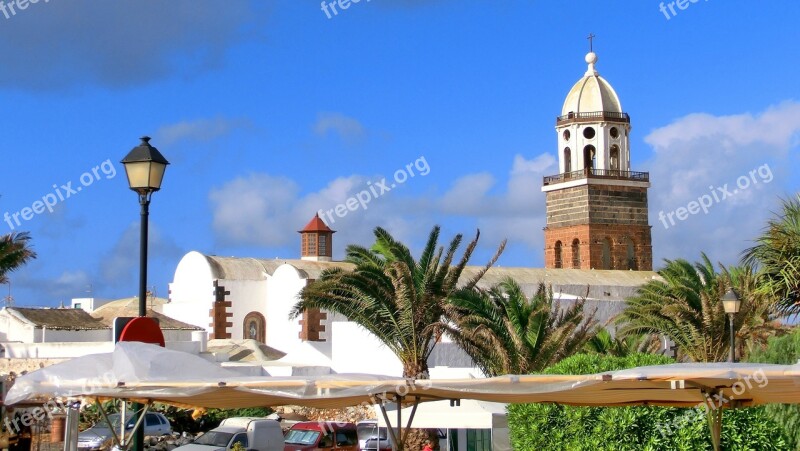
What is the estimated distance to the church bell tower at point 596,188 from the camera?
192 feet

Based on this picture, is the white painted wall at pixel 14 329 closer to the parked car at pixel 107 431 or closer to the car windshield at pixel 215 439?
the parked car at pixel 107 431

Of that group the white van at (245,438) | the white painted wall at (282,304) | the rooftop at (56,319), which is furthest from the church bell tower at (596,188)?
the white van at (245,438)

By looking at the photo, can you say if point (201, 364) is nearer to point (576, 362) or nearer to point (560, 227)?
point (576, 362)

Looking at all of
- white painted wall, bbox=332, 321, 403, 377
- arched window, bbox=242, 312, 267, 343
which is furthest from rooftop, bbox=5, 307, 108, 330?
white painted wall, bbox=332, 321, 403, 377

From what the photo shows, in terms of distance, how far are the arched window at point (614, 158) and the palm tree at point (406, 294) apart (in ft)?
115

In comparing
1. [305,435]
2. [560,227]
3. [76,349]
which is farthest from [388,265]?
[560,227]

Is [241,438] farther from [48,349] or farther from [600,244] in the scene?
[600,244]

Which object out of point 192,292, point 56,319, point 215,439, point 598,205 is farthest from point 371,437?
point 598,205

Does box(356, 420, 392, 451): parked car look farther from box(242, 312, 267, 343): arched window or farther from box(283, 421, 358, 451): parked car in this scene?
box(242, 312, 267, 343): arched window

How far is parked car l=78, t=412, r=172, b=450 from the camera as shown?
80.9 feet

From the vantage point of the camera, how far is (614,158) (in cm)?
5984

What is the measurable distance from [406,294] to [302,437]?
393 cm

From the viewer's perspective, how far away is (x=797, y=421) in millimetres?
18250

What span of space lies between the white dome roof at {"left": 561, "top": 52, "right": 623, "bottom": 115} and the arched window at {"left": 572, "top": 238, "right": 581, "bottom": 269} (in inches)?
263
